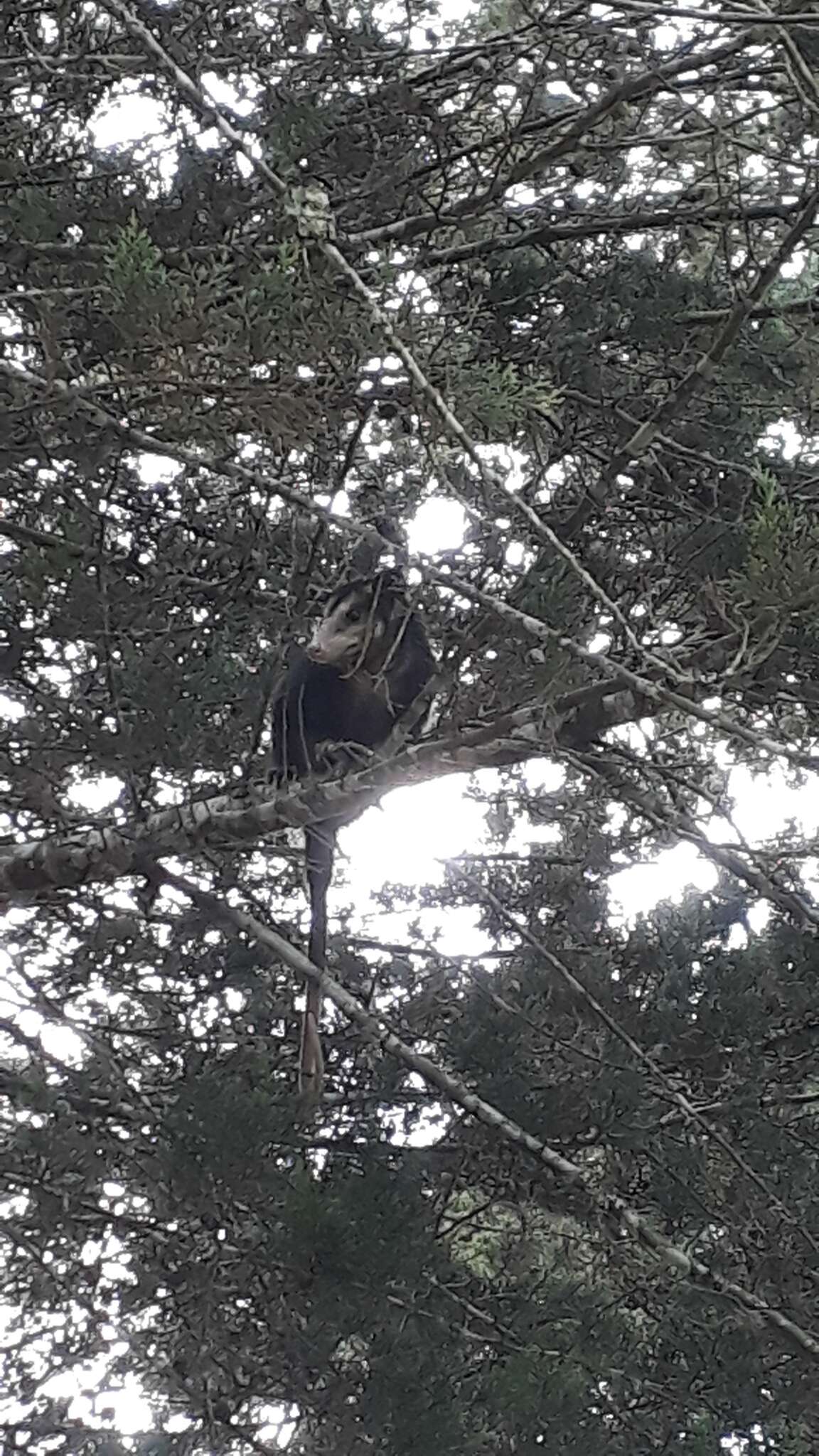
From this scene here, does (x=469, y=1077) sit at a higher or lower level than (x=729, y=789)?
lower

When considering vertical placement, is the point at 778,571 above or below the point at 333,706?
below

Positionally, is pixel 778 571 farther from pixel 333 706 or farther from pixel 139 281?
pixel 333 706

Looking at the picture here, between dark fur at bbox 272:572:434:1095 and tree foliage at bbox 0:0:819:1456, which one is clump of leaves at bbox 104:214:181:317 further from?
dark fur at bbox 272:572:434:1095

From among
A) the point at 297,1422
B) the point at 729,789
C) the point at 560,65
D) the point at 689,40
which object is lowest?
the point at 297,1422

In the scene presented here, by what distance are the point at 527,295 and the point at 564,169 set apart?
545 millimetres

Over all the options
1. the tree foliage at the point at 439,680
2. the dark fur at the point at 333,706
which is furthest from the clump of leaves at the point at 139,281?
the dark fur at the point at 333,706

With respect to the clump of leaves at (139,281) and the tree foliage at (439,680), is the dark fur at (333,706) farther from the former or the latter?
the clump of leaves at (139,281)

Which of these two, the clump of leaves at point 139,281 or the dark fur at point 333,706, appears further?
the dark fur at point 333,706

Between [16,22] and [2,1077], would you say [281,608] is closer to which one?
[2,1077]

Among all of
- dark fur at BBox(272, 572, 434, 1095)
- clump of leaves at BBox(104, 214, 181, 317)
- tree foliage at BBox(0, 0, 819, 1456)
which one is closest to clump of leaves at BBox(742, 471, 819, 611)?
tree foliage at BBox(0, 0, 819, 1456)

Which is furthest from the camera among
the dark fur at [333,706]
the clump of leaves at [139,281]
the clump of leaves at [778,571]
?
the dark fur at [333,706]

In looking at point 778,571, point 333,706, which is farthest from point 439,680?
point 333,706

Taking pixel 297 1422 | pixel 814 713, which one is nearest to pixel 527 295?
pixel 814 713

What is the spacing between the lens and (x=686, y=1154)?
306 cm
